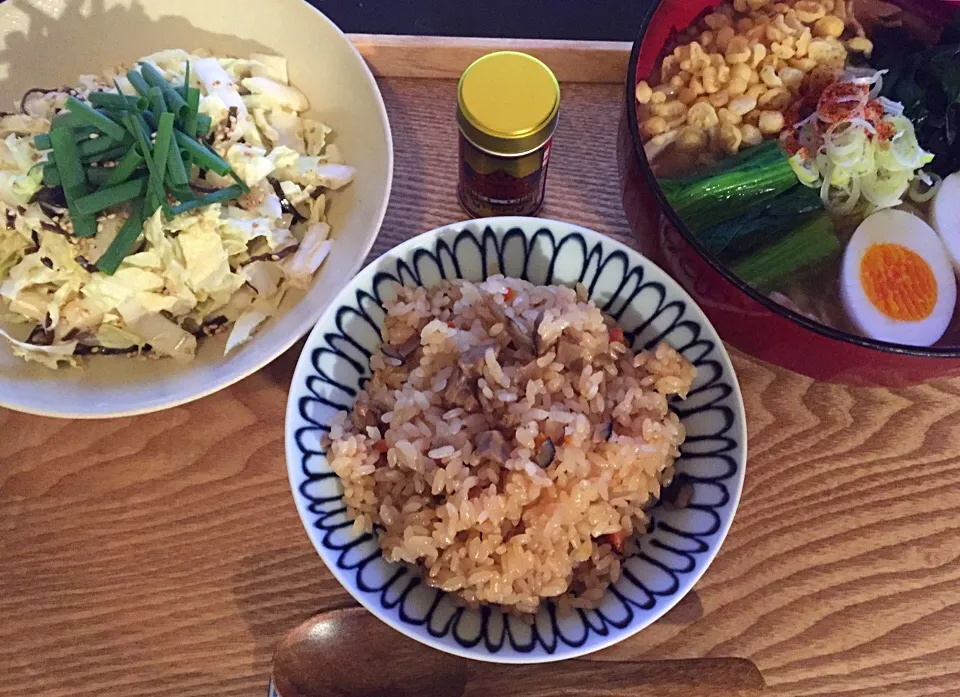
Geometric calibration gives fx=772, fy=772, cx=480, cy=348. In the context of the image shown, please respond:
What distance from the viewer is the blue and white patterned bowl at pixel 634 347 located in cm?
104

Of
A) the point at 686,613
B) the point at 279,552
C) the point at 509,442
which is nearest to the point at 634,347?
the point at 509,442

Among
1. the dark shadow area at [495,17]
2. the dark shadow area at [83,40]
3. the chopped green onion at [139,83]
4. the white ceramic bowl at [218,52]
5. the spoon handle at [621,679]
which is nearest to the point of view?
the spoon handle at [621,679]

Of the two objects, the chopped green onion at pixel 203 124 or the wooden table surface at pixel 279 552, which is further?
the chopped green onion at pixel 203 124

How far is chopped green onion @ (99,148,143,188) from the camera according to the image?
126cm

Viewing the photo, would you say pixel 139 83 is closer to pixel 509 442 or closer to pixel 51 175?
pixel 51 175

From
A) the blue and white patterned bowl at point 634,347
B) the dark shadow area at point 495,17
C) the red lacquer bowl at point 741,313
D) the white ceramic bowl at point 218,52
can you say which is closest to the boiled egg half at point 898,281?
the red lacquer bowl at point 741,313

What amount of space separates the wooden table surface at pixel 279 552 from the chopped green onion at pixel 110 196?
37 centimetres

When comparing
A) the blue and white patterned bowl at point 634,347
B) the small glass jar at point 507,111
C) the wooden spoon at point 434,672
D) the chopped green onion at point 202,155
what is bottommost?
the wooden spoon at point 434,672

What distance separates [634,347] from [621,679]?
0.52 m

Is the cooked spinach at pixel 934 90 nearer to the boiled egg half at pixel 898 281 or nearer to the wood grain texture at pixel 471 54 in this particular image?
the boiled egg half at pixel 898 281

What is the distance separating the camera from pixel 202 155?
1330 mm

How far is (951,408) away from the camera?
136cm

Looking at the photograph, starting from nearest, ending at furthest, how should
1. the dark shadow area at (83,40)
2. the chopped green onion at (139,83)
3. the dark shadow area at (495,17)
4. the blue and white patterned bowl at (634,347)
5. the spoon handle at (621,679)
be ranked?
the blue and white patterned bowl at (634,347) → the spoon handle at (621,679) → the chopped green onion at (139,83) → the dark shadow area at (83,40) → the dark shadow area at (495,17)

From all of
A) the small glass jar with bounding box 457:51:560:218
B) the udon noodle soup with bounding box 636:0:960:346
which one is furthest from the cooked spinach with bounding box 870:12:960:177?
the small glass jar with bounding box 457:51:560:218
